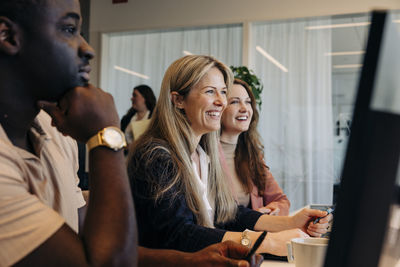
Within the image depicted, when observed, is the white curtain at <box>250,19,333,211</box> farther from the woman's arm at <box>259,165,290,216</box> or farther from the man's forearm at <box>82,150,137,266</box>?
the man's forearm at <box>82,150,137,266</box>

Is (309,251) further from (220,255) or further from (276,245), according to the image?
(276,245)

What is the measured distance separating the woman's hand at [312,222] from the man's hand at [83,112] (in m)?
1.11

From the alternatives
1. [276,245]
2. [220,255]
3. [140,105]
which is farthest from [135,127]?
[220,255]

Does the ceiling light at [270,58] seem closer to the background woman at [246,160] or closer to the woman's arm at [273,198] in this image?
the background woman at [246,160]

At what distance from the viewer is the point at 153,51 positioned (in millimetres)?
6199

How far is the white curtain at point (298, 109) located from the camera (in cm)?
530

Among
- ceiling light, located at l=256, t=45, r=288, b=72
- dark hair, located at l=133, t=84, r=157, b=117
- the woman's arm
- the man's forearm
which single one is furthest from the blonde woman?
dark hair, located at l=133, t=84, r=157, b=117

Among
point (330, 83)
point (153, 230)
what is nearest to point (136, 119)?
point (330, 83)

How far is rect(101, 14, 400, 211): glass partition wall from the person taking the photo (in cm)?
527

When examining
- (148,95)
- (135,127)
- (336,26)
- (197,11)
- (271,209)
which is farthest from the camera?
(148,95)

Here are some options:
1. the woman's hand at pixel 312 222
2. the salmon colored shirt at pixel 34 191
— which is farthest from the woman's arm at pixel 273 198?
the salmon colored shirt at pixel 34 191

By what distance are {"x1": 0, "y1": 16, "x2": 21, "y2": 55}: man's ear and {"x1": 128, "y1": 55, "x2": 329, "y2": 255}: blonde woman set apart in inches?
30.3

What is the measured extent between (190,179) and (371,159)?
1.35m

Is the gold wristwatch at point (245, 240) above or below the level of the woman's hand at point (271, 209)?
above
